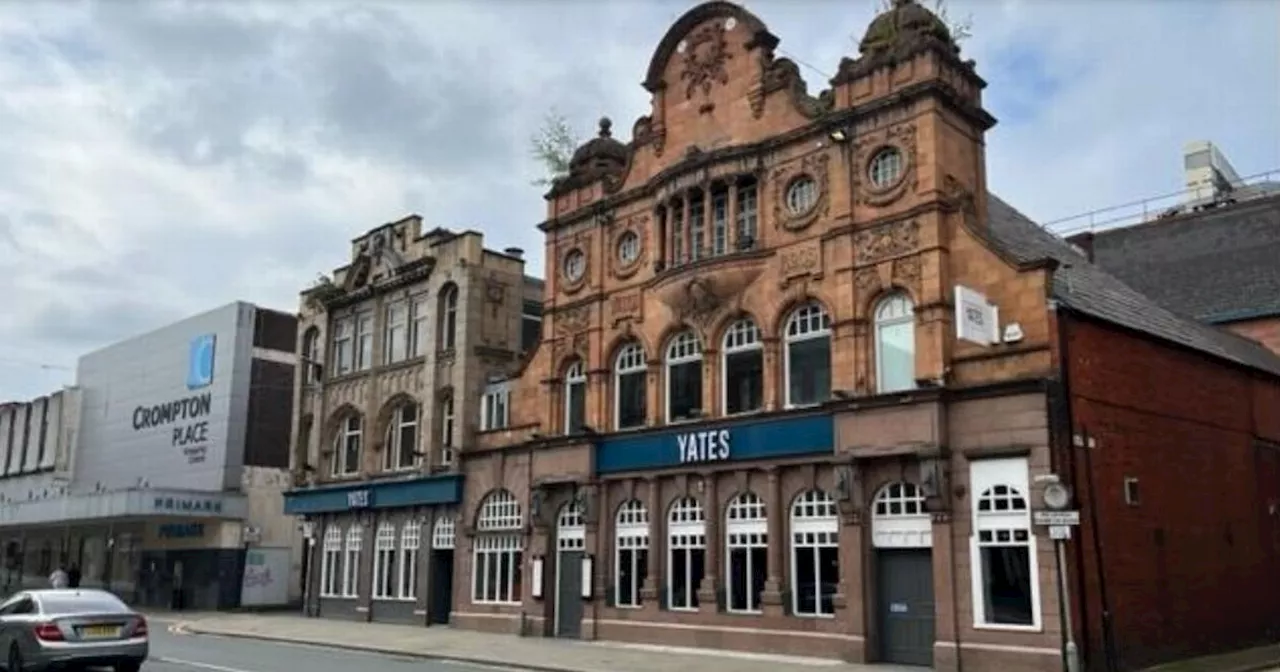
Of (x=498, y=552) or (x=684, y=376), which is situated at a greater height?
(x=684, y=376)

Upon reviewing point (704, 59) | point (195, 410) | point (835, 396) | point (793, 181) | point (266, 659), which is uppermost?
point (704, 59)

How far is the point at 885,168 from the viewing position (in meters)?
23.5

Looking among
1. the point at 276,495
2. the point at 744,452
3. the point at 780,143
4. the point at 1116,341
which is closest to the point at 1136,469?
the point at 1116,341

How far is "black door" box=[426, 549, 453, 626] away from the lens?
109 ft

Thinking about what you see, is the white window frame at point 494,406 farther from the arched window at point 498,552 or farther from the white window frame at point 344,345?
the white window frame at point 344,345

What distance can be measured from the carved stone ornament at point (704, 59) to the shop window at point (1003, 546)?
11.9 meters

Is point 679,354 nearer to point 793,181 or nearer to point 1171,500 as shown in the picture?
point 793,181

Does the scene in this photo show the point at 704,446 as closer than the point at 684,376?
Yes

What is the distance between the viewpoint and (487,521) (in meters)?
31.7

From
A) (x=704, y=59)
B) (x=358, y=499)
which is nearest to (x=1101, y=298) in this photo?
(x=704, y=59)

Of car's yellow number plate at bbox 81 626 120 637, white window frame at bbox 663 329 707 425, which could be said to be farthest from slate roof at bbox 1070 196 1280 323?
car's yellow number plate at bbox 81 626 120 637

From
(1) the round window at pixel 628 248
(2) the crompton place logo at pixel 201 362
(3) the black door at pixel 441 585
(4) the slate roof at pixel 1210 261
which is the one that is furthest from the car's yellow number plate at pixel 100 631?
(4) the slate roof at pixel 1210 261

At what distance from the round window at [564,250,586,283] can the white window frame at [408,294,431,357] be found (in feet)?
24.4

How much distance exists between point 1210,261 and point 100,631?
3303 centimetres
